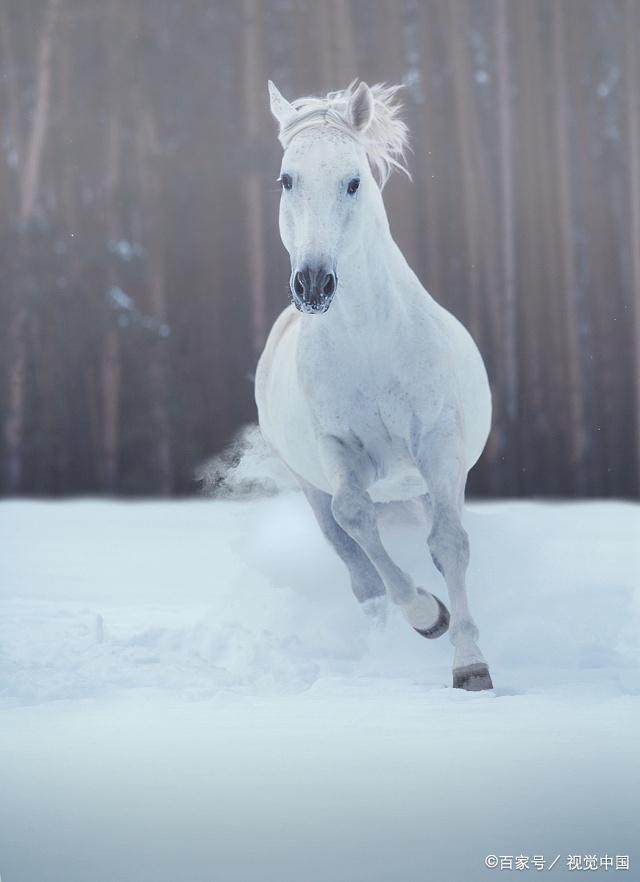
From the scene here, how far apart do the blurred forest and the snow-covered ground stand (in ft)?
11.0

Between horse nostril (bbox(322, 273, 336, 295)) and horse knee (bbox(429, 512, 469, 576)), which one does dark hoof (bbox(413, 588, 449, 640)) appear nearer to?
horse knee (bbox(429, 512, 469, 576))

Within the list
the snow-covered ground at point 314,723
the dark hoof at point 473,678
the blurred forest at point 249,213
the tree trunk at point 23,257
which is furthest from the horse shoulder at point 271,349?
the tree trunk at point 23,257

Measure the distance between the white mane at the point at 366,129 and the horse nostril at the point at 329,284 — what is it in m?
0.48

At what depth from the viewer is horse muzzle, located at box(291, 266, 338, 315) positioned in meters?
2.34

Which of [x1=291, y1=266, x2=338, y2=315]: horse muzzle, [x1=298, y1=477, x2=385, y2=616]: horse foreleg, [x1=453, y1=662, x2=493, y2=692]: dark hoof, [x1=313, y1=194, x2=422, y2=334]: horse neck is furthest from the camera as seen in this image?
[x1=298, y1=477, x2=385, y2=616]: horse foreleg

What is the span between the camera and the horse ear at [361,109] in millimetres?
2717

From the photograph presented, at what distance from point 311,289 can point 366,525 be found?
2.19 feet

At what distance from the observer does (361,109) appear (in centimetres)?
274

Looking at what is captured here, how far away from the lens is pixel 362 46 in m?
7.85

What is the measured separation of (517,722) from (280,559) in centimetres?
169

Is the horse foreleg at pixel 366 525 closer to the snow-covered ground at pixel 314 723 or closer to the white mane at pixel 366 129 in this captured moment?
the snow-covered ground at pixel 314 723

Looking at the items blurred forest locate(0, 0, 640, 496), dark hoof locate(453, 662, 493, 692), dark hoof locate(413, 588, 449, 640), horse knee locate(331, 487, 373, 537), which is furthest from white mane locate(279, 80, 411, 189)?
blurred forest locate(0, 0, 640, 496)

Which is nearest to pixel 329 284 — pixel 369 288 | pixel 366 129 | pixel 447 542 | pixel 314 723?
pixel 369 288

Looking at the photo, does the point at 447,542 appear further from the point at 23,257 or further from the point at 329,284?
the point at 23,257
